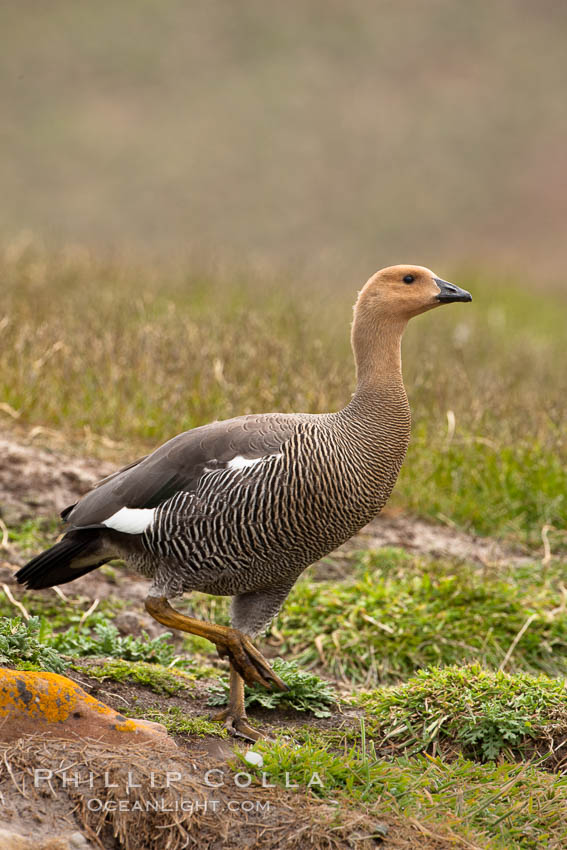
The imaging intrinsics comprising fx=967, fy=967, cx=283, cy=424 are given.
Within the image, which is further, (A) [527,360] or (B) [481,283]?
(B) [481,283]

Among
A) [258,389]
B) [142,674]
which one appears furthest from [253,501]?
[258,389]

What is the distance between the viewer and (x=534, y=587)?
20.9ft

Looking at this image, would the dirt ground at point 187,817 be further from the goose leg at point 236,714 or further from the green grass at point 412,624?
the green grass at point 412,624

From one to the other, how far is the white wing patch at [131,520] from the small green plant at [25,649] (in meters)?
0.55

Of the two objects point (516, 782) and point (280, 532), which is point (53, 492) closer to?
point (280, 532)

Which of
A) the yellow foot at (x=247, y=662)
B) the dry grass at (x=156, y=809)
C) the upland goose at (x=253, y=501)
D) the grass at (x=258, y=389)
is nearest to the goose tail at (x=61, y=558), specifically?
the upland goose at (x=253, y=501)

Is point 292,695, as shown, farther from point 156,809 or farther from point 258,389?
point 258,389

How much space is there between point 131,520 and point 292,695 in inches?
45.7

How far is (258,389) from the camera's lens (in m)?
8.06

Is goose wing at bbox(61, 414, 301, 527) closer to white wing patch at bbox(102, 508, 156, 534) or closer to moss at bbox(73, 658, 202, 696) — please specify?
white wing patch at bbox(102, 508, 156, 534)

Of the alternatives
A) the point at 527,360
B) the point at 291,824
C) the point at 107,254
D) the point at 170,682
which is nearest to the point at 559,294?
the point at 527,360

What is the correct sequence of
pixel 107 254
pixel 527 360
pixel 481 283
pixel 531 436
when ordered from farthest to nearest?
pixel 481 283 → pixel 107 254 → pixel 527 360 → pixel 531 436

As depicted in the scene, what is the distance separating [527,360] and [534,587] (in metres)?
5.38

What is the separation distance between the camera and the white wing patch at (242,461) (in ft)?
14.2
